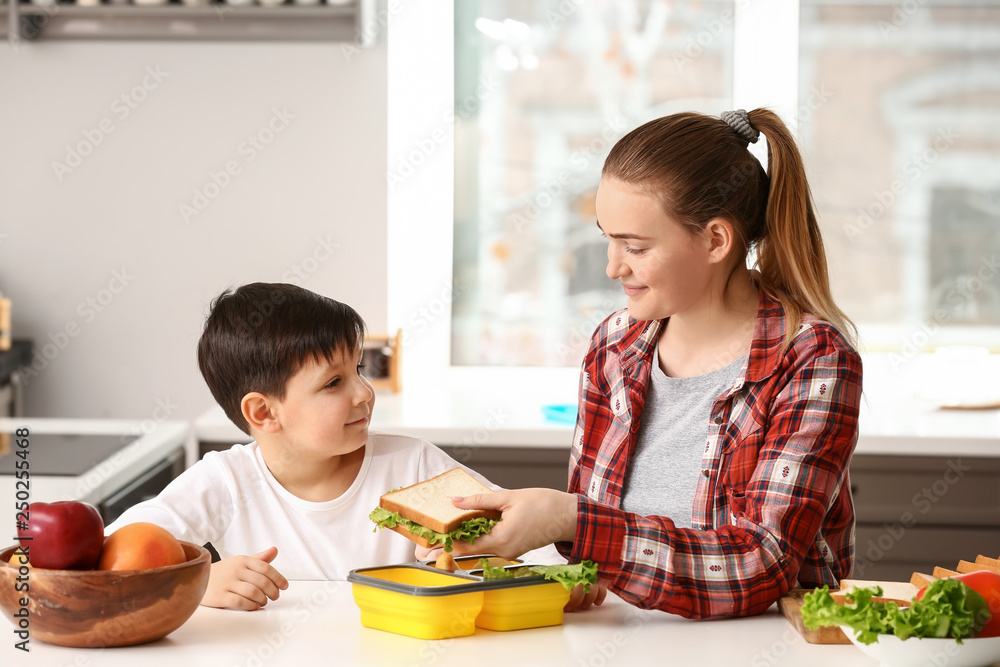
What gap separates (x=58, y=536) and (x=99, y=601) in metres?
0.08

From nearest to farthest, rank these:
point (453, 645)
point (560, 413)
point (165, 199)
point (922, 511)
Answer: point (453, 645) → point (922, 511) → point (560, 413) → point (165, 199)

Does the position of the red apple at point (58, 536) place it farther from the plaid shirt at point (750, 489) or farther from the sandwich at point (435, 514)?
the plaid shirt at point (750, 489)

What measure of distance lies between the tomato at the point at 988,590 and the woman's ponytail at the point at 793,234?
466mm

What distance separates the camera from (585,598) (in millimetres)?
1212

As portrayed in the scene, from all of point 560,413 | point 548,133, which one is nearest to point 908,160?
point 548,133

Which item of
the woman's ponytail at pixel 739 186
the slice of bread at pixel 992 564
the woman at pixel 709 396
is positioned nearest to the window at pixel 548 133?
the woman at pixel 709 396

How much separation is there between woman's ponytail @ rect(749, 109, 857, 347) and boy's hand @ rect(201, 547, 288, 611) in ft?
2.62

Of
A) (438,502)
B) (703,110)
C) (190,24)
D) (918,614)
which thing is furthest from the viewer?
(703,110)

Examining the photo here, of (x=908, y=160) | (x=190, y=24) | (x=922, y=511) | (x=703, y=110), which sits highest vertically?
(x=190, y=24)

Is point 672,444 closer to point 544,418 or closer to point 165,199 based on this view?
point 544,418

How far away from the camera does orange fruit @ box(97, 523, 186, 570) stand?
3.31ft

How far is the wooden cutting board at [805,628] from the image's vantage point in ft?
3.56

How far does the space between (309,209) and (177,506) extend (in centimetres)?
170

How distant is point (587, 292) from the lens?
3.17m
